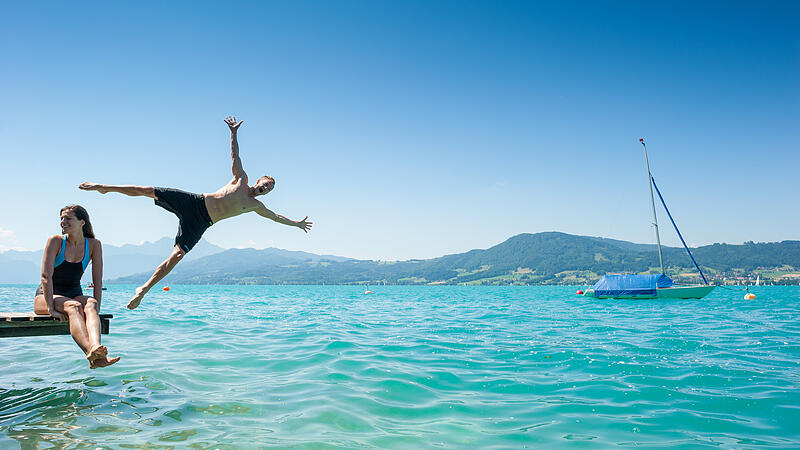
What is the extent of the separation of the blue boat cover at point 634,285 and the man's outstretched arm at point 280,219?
4550 centimetres

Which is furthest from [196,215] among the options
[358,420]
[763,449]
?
[763,449]

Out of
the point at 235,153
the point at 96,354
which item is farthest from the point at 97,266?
the point at 235,153

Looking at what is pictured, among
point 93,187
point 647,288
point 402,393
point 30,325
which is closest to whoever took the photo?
point 93,187

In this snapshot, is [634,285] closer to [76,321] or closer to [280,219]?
[280,219]

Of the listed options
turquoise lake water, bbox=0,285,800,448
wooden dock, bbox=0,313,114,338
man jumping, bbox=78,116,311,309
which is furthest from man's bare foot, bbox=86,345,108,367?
wooden dock, bbox=0,313,114,338

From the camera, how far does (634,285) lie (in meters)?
46.9

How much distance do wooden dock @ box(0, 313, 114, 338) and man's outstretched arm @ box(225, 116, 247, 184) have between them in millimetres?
3344

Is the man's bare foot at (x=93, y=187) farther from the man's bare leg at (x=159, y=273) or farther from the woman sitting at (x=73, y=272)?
the man's bare leg at (x=159, y=273)

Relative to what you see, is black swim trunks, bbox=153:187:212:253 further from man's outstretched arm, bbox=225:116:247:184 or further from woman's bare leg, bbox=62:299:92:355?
woman's bare leg, bbox=62:299:92:355

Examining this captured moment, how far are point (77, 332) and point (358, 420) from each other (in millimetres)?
4485

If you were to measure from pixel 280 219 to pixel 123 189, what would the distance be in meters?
2.80

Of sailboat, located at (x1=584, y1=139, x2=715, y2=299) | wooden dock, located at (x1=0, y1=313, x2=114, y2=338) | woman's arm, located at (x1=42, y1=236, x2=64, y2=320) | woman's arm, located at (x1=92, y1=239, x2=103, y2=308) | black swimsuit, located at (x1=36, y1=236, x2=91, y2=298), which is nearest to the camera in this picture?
woman's arm, located at (x1=42, y1=236, x2=64, y2=320)

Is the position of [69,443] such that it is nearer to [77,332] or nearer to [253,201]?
[77,332]

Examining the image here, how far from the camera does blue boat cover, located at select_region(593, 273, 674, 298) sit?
46125mm
